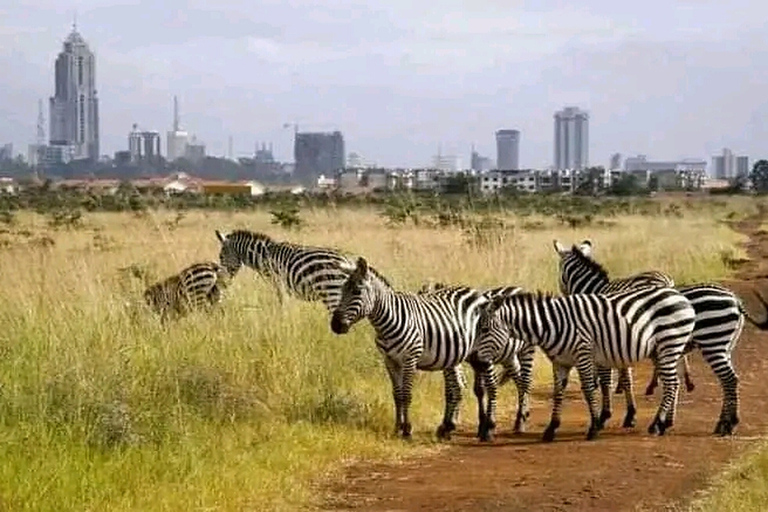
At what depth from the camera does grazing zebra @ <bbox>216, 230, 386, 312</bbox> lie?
14836 millimetres

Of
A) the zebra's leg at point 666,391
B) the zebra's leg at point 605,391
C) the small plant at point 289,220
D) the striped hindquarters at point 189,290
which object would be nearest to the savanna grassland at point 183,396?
the striped hindquarters at point 189,290

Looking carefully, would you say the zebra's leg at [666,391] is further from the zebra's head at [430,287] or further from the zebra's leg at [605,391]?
the zebra's head at [430,287]

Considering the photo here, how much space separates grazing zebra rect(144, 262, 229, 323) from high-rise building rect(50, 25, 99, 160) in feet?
411

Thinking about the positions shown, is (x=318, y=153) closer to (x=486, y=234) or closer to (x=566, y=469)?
(x=486, y=234)

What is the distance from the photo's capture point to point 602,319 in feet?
36.8

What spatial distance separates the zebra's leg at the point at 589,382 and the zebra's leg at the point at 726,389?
3.47 feet

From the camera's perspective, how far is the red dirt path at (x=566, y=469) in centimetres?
841

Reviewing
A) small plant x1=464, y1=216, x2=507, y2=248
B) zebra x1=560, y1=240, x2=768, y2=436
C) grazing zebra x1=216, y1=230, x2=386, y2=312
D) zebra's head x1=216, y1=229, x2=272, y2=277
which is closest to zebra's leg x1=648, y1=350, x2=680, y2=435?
zebra x1=560, y1=240, x2=768, y2=436

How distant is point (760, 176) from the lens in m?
119

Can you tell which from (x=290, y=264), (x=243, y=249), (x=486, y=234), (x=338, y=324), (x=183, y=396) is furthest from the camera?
(x=486, y=234)

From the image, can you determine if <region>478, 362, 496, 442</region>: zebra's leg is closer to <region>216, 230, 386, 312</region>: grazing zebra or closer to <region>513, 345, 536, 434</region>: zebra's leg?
<region>513, 345, 536, 434</region>: zebra's leg

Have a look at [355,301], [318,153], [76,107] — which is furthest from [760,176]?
[355,301]

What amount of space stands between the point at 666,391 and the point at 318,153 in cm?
10577

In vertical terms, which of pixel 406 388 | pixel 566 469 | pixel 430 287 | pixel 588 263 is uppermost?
pixel 588 263
